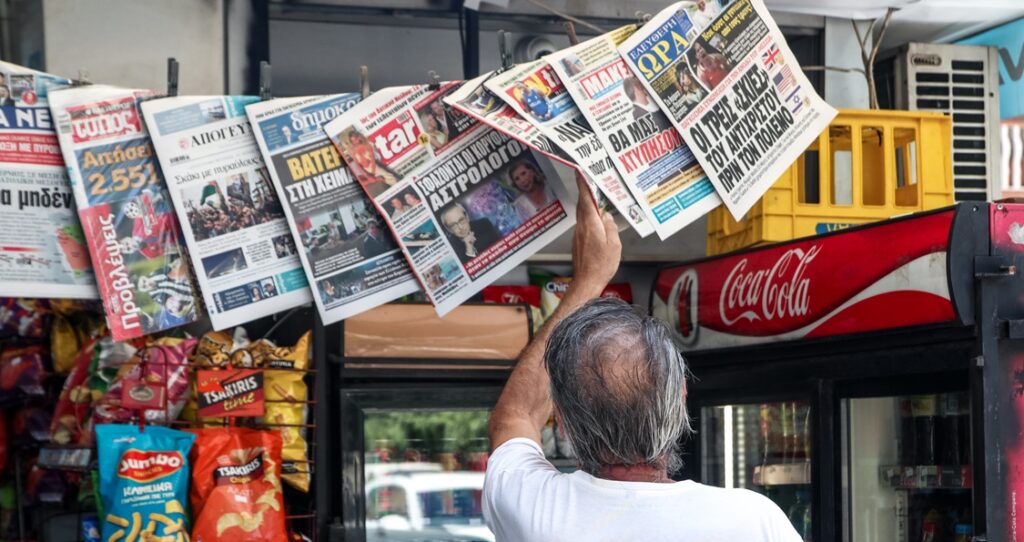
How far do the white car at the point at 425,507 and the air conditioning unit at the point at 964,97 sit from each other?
250cm

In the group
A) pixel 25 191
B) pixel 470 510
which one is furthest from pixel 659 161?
pixel 470 510

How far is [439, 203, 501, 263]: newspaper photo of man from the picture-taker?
375 cm

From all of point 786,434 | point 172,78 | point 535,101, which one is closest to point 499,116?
point 535,101

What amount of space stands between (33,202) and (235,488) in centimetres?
119

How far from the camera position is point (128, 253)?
372 cm

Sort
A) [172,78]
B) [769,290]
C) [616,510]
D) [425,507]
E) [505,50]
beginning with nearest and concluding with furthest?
[616,510]
[505,50]
[172,78]
[769,290]
[425,507]

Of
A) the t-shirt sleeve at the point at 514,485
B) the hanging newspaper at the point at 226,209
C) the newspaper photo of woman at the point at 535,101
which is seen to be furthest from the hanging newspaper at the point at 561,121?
the t-shirt sleeve at the point at 514,485

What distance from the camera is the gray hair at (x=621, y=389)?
1914mm

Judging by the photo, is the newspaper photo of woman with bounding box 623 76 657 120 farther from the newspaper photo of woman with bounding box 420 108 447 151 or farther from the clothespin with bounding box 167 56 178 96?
the clothespin with bounding box 167 56 178 96

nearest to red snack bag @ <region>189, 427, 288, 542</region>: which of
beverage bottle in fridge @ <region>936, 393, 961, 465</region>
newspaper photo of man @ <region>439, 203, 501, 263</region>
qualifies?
newspaper photo of man @ <region>439, 203, 501, 263</region>

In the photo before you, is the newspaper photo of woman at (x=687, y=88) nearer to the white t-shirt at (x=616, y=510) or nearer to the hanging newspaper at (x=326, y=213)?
the hanging newspaper at (x=326, y=213)

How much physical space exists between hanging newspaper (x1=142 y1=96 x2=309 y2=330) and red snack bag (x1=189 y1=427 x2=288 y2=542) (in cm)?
74

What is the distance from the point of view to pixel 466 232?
376 cm

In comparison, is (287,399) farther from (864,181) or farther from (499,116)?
(864,181)
